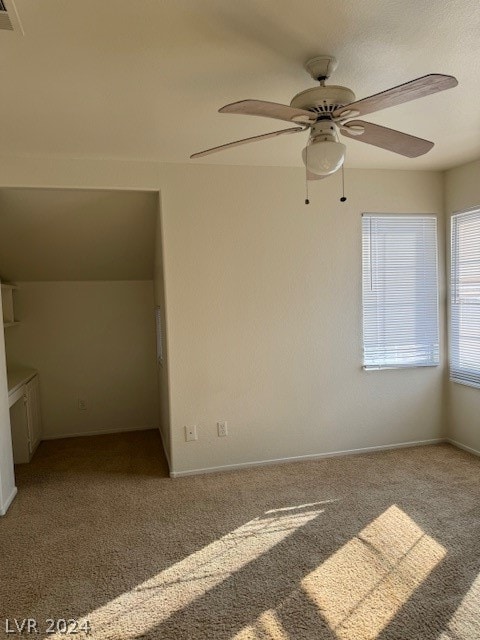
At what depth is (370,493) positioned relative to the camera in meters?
3.10

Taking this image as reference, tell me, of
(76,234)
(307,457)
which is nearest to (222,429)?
(307,457)

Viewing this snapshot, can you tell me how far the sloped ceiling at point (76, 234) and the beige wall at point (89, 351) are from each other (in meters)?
0.22

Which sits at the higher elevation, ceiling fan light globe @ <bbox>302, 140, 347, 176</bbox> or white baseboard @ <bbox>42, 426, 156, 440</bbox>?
ceiling fan light globe @ <bbox>302, 140, 347, 176</bbox>

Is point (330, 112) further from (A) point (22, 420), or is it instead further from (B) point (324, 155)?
(A) point (22, 420)

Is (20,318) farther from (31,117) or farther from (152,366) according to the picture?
(31,117)

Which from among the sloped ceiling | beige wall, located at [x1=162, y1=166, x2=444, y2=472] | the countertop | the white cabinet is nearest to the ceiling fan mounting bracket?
beige wall, located at [x1=162, y1=166, x2=444, y2=472]

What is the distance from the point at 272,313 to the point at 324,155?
1912 millimetres

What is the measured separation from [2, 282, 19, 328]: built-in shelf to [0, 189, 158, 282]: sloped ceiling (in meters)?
0.15

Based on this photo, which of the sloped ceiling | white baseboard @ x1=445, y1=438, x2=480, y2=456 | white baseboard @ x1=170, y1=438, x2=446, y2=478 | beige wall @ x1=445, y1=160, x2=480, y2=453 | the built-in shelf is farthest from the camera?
the built-in shelf

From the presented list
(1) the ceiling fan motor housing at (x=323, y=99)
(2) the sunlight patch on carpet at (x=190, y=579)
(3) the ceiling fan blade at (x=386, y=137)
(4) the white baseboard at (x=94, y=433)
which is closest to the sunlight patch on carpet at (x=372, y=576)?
(2) the sunlight patch on carpet at (x=190, y=579)

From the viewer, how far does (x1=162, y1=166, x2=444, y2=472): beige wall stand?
3461 millimetres

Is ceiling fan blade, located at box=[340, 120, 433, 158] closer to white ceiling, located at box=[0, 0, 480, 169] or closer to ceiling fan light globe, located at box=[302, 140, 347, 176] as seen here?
ceiling fan light globe, located at box=[302, 140, 347, 176]

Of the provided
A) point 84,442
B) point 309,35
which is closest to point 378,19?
point 309,35

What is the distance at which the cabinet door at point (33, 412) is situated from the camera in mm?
4004
